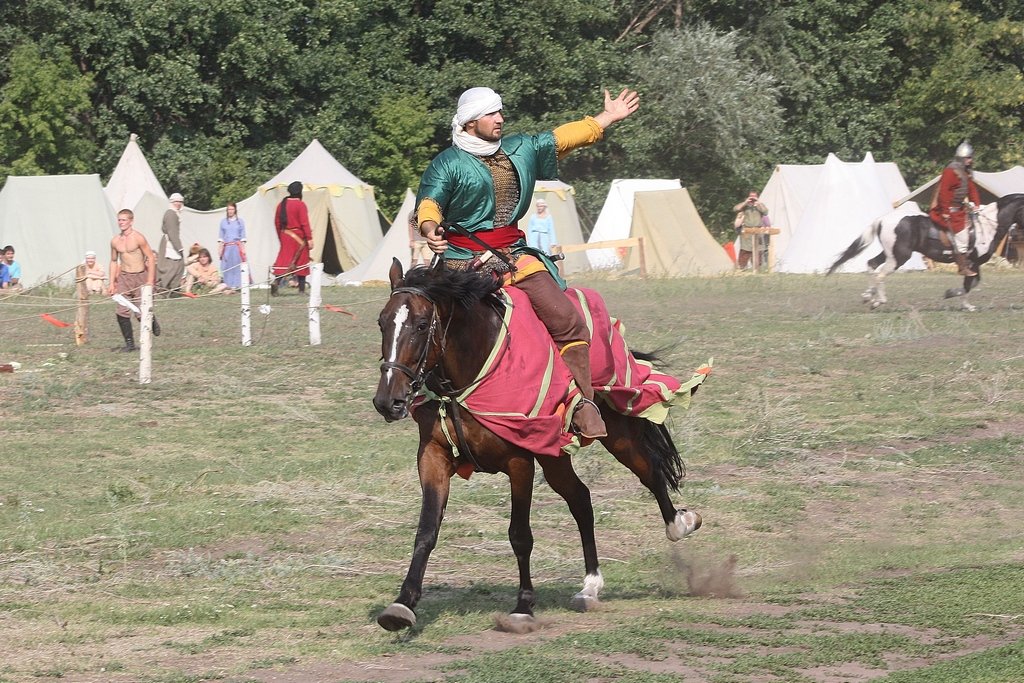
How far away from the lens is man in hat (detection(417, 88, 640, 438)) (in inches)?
258

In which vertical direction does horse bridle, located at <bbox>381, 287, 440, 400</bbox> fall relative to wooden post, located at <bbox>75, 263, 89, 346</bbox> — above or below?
above

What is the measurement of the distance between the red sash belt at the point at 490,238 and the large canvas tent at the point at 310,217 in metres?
22.8

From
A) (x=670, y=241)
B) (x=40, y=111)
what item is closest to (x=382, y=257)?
(x=670, y=241)

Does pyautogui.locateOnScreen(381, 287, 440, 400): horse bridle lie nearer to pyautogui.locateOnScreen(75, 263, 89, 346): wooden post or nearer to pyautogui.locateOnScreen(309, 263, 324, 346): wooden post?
pyautogui.locateOnScreen(309, 263, 324, 346): wooden post

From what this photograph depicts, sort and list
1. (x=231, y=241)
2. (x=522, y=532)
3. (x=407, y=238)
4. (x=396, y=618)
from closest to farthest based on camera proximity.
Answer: (x=396, y=618), (x=522, y=532), (x=231, y=241), (x=407, y=238)

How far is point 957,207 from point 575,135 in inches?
627

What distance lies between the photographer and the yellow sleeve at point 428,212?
6.32 meters

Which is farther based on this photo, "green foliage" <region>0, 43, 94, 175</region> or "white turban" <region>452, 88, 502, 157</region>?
"green foliage" <region>0, 43, 94, 175</region>

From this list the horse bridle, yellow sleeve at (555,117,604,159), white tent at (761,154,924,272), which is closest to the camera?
the horse bridle

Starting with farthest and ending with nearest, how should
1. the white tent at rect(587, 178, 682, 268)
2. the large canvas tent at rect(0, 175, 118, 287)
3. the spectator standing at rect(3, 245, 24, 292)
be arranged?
the white tent at rect(587, 178, 682, 268), the large canvas tent at rect(0, 175, 118, 287), the spectator standing at rect(3, 245, 24, 292)

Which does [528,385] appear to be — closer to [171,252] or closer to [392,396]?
[392,396]

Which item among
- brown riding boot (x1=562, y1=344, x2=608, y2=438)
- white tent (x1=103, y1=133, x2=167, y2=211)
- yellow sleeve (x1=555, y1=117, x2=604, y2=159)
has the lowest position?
brown riding boot (x1=562, y1=344, x2=608, y2=438)

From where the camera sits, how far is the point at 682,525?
7.63m

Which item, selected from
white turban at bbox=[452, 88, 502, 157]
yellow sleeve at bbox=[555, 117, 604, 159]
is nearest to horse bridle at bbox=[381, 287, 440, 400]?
white turban at bbox=[452, 88, 502, 157]
